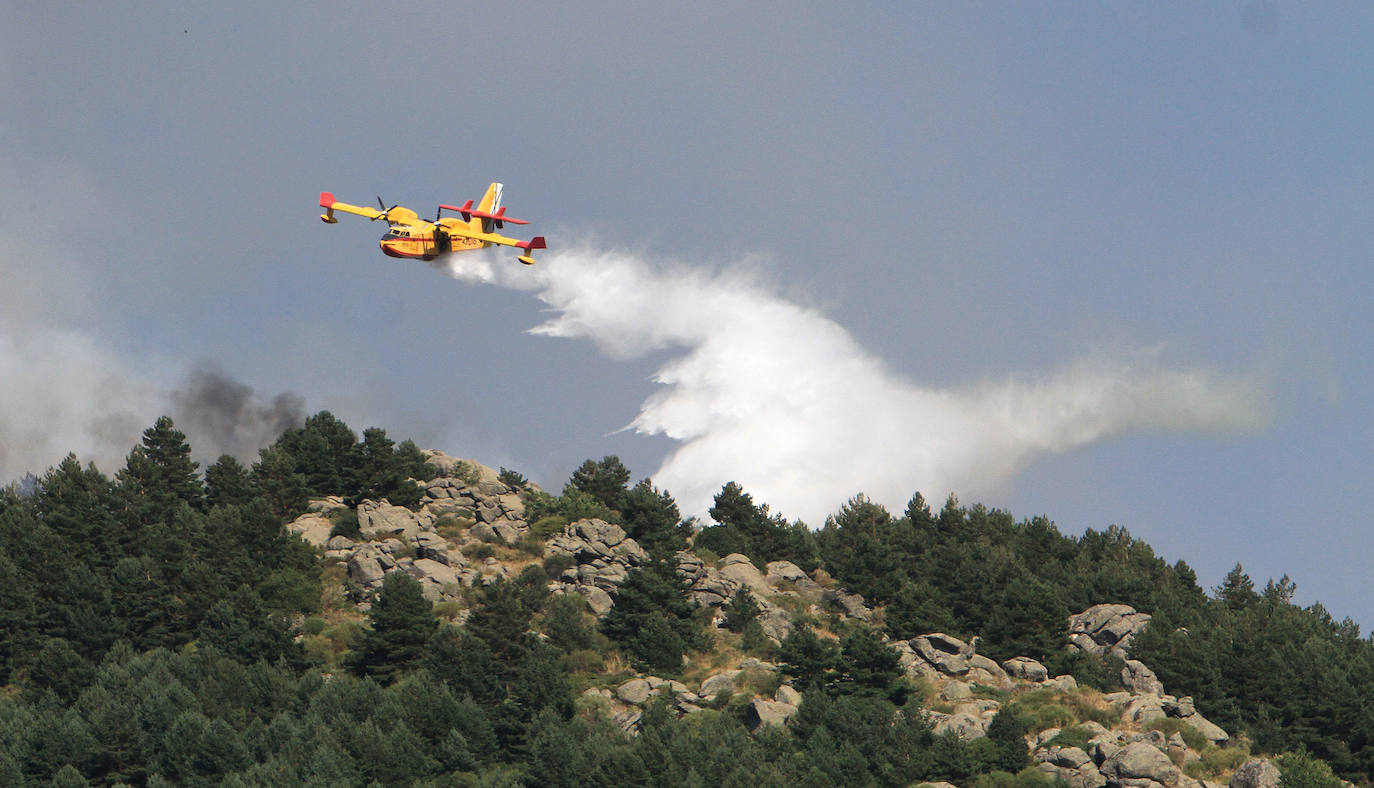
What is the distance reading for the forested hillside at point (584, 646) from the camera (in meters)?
63.4

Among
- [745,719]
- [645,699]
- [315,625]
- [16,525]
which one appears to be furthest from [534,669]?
[16,525]

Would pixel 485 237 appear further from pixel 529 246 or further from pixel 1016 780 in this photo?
pixel 1016 780

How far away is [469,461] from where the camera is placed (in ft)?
390

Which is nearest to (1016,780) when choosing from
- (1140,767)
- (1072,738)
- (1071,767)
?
(1071,767)

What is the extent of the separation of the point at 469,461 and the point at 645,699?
49.7 m

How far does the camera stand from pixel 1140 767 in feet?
202

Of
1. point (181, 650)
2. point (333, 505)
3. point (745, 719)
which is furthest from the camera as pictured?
point (333, 505)

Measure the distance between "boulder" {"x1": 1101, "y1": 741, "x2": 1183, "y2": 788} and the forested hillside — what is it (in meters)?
0.14

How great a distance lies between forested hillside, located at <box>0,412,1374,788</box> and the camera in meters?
63.4

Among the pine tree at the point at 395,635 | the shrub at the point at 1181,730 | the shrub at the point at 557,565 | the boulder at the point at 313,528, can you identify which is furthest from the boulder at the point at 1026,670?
the boulder at the point at 313,528

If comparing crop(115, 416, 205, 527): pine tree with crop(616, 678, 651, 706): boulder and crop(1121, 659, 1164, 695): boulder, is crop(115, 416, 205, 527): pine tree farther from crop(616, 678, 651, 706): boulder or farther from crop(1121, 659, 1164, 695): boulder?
crop(1121, 659, 1164, 695): boulder

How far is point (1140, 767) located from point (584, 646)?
106ft

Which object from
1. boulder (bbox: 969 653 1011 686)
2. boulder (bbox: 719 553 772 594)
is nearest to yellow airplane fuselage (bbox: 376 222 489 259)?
boulder (bbox: 719 553 772 594)

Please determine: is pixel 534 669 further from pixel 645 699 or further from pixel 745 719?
pixel 745 719
